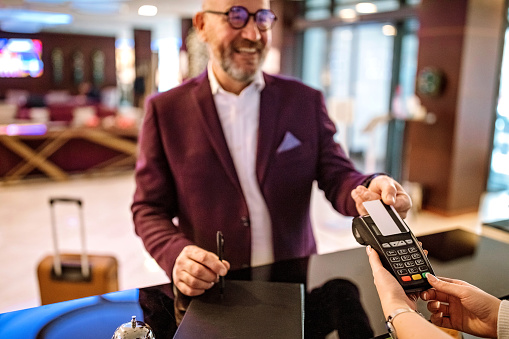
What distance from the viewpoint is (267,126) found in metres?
1.49

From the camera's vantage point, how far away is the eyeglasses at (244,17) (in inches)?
51.4

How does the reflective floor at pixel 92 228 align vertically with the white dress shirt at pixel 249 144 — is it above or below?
below

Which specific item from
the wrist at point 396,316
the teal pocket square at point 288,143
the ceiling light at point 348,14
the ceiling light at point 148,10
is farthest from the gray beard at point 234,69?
the ceiling light at point 148,10

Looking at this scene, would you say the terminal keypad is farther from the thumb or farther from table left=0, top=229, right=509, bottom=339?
table left=0, top=229, right=509, bottom=339

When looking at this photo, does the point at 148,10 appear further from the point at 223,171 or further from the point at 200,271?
the point at 200,271

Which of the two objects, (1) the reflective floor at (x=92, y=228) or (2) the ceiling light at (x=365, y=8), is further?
(2) the ceiling light at (x=365, y=8)

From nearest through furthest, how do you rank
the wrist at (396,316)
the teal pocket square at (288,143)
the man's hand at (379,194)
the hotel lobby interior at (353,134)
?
the wrist at (396,316), the man's hand at (379,194), the teal pocket square at (288,143), the hotel lobby interior at (353,134)

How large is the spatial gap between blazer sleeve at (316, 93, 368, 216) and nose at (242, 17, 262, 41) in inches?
14.6

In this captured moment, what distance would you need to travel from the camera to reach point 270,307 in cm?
96

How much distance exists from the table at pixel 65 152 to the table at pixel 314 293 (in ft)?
20.1

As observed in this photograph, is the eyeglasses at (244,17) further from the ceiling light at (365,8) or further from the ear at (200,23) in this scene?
the ceiling light at (365,8)

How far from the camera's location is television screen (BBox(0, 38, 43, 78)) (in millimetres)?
14492

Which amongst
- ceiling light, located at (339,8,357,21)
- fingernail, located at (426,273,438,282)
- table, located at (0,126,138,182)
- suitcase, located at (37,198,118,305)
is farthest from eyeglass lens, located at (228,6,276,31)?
table, located at (0,126,138,182)

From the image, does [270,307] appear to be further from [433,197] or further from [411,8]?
[411,8]
